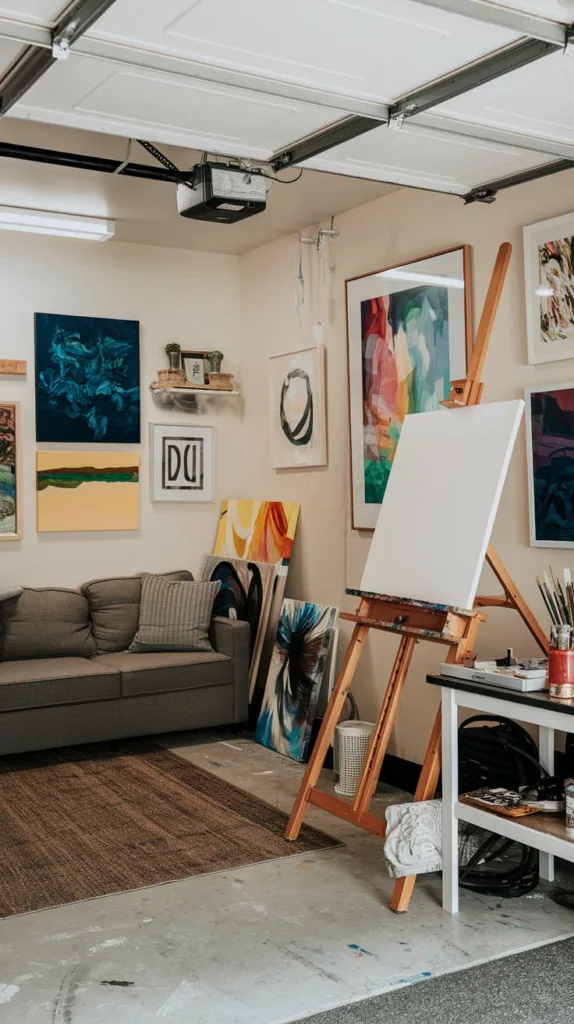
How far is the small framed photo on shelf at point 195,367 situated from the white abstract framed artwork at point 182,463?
30 centimetres

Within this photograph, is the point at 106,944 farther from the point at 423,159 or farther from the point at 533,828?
the point at 423,159

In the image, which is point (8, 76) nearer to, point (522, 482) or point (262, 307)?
point (522, 482)

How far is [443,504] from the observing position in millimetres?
3592

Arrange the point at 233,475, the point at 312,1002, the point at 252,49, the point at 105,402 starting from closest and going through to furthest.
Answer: the point at 252,49 < the point at 312,1002 < the point at 105,402 < the point at 233,475

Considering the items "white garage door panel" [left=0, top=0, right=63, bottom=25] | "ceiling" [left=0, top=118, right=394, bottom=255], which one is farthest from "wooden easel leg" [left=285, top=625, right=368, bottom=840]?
"white garage door panel" [left=0, top=0, right=63, bottom=25]

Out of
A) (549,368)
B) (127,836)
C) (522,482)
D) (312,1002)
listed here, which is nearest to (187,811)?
(127,836)

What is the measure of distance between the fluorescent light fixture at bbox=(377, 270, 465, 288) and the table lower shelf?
227 cm

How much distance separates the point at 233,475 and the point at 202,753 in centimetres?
186

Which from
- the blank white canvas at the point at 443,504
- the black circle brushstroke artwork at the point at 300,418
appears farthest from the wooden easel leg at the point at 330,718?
the black circle brushstroke artwork at the point at 300,418

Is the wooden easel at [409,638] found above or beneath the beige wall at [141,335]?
beneath

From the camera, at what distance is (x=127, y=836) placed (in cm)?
401

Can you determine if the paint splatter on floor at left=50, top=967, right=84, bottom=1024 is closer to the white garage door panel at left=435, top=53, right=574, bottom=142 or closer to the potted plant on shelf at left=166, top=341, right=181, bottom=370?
the white garage door panel at left=435, top=53, right=574, bottom=142

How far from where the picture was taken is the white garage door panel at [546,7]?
2.25m

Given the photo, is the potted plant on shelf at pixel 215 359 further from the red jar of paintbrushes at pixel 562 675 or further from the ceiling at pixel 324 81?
the red jar of paintbrushes at pixel 562 675
